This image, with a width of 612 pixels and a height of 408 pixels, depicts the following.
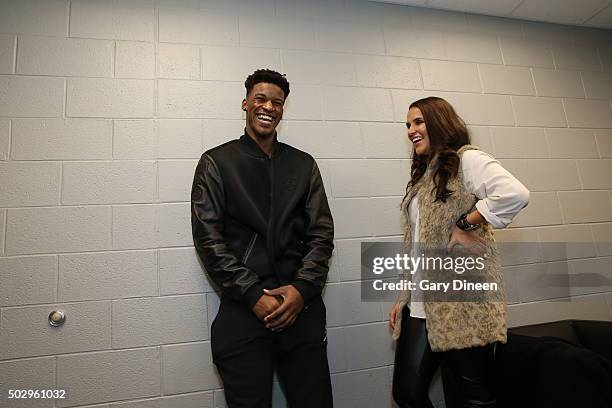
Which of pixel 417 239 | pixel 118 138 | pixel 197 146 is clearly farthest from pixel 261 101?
pixel 417 239

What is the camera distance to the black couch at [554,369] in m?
1.16

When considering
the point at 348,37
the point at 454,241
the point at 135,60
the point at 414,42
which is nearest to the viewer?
the point at 454,241

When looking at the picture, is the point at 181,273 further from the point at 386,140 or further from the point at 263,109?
the point at 386,140

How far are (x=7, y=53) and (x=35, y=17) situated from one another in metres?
0.24

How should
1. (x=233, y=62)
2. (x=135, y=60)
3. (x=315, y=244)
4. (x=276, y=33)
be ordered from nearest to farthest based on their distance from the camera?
(x=315, y=244) → (x=135, y=60) → (x=233, y=62) → (x=276, y=33)

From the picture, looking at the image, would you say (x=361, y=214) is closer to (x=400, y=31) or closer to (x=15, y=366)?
(x=400, y=31)

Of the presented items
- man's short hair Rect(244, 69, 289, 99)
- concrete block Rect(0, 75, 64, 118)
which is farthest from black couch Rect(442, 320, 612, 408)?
concrete block Rect(0, 75, 64, 118)

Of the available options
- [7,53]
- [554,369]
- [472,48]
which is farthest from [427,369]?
[7,53]

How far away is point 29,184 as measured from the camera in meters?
1.66

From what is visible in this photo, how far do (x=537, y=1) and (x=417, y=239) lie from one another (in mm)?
2058

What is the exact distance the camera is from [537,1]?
93.4 inches

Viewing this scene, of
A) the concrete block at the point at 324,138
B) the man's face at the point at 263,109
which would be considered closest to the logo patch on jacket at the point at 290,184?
the man's face at the point at 263,109

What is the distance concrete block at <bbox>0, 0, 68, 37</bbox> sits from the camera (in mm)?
1780

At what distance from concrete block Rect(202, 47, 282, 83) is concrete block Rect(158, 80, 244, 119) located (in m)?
0.05
